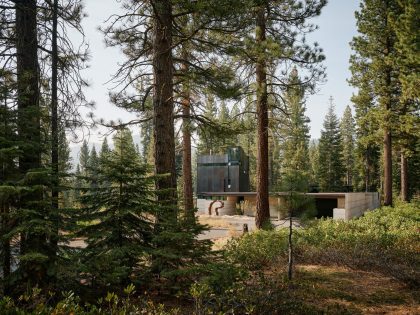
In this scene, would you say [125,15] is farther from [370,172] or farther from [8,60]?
[370,172]

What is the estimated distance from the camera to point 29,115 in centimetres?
596

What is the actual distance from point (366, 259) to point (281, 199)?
2.97 meters

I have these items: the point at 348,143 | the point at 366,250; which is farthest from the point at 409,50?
the point at 348,143

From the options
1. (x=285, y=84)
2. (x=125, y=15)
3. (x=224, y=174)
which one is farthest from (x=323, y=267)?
(x=224, y=174)

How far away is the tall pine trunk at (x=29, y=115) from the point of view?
5.39 meters

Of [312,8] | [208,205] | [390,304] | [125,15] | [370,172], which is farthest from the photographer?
[370,172]

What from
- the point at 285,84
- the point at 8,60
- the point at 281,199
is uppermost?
the point at 285,84

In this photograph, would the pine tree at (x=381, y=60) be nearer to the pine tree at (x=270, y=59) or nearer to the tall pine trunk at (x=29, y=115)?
the pine tree at (x=270, y=59)

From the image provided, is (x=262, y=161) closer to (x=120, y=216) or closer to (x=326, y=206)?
(x=120, y=216)

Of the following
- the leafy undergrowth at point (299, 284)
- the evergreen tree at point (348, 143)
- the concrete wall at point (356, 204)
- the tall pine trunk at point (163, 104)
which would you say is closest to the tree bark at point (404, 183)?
the concrete wall at point (356, 204)

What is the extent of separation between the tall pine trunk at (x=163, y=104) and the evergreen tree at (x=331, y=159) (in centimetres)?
4255

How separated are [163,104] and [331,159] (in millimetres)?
45405

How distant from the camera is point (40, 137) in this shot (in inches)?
244

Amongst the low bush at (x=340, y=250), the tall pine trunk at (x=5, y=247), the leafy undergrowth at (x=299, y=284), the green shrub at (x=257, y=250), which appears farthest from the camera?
the green shrub at (x=257, y=250)
